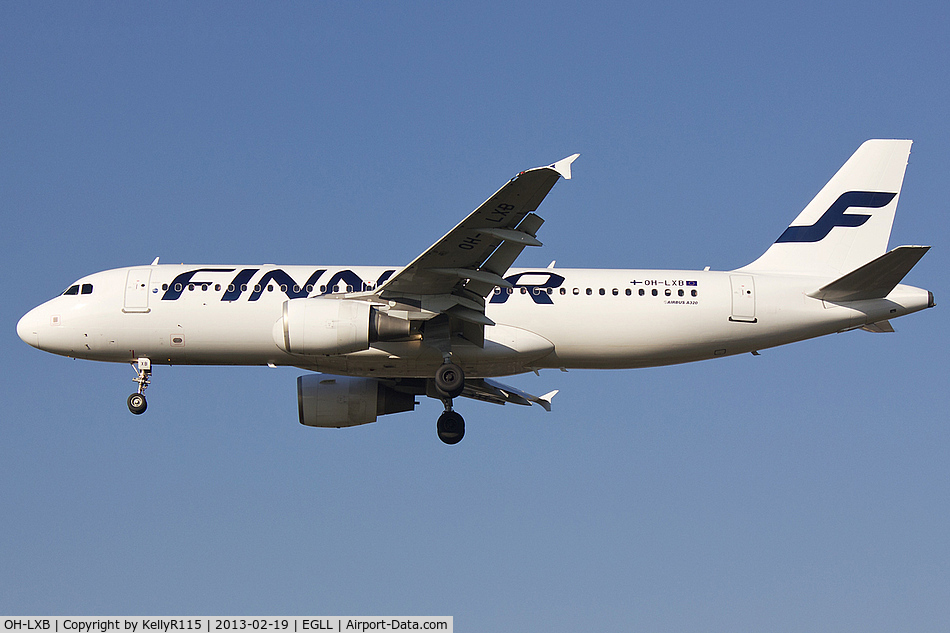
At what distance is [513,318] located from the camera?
30.7m

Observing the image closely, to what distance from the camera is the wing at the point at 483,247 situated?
2508 centimetres

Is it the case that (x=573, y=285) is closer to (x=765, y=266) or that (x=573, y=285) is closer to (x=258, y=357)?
(x=765, y=266)

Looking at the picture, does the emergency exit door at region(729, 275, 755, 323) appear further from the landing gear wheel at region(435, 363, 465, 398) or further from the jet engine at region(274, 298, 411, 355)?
the jet engine at region(274, 298, 411, 355)

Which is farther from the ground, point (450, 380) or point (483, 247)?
point (483, 247)

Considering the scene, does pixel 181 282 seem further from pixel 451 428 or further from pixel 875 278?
pixel 875 278

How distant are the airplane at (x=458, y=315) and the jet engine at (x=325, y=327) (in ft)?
0.16

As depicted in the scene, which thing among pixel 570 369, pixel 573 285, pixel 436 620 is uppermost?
pixel 573 285

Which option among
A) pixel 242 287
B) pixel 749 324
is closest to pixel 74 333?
pixel 242 287

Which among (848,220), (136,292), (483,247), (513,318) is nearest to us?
(483,247)

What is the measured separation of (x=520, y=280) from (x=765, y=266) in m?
7.54

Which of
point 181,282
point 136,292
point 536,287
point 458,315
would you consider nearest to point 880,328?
point 536,287

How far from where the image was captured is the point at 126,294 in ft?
104

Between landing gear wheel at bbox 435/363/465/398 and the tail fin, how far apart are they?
30.6ft

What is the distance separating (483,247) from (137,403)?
11.3 m
